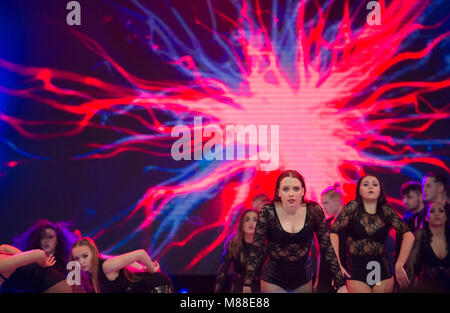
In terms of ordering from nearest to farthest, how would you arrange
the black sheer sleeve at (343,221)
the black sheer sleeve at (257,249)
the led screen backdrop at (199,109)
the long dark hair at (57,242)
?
the black sheer sleeve at (257,249)
the black sheer sleeve at (343,221)
the long dark hair at (57,242)
the led screen backdrop at (199,109)

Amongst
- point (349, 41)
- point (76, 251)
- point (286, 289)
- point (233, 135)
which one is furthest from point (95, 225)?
point (349, 41)

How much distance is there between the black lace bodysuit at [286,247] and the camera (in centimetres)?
379

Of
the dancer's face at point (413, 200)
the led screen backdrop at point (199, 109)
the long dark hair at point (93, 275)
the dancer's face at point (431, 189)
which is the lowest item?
the long dark hair at point (93, 275)

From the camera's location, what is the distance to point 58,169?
6.18 meters

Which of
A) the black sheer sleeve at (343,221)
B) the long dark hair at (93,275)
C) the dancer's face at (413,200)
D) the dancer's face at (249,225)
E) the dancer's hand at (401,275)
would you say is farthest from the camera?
the dancer's face at (413,200)

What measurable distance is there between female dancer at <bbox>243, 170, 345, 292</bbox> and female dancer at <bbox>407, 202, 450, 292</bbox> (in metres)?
1.33

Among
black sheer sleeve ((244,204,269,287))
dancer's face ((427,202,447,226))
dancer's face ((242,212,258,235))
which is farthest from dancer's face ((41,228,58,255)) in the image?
dancer's face ((427,202,447,226))

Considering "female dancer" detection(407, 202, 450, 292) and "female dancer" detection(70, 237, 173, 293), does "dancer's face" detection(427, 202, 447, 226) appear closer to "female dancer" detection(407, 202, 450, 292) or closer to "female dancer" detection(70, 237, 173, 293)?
"female dancer" detection(407, 202, 450, 292)

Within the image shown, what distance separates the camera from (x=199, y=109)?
6121 millimetres

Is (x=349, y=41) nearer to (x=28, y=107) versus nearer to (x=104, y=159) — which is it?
(x=104, y=159)

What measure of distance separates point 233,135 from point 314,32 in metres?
1.47

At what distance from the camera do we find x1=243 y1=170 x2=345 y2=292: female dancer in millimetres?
3801

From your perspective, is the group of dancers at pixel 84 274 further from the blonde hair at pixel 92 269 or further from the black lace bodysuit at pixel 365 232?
the black lace bodysuit at pixel 365 232

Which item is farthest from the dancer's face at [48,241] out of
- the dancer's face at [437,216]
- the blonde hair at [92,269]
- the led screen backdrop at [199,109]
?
the dancer's face at [437,216]
